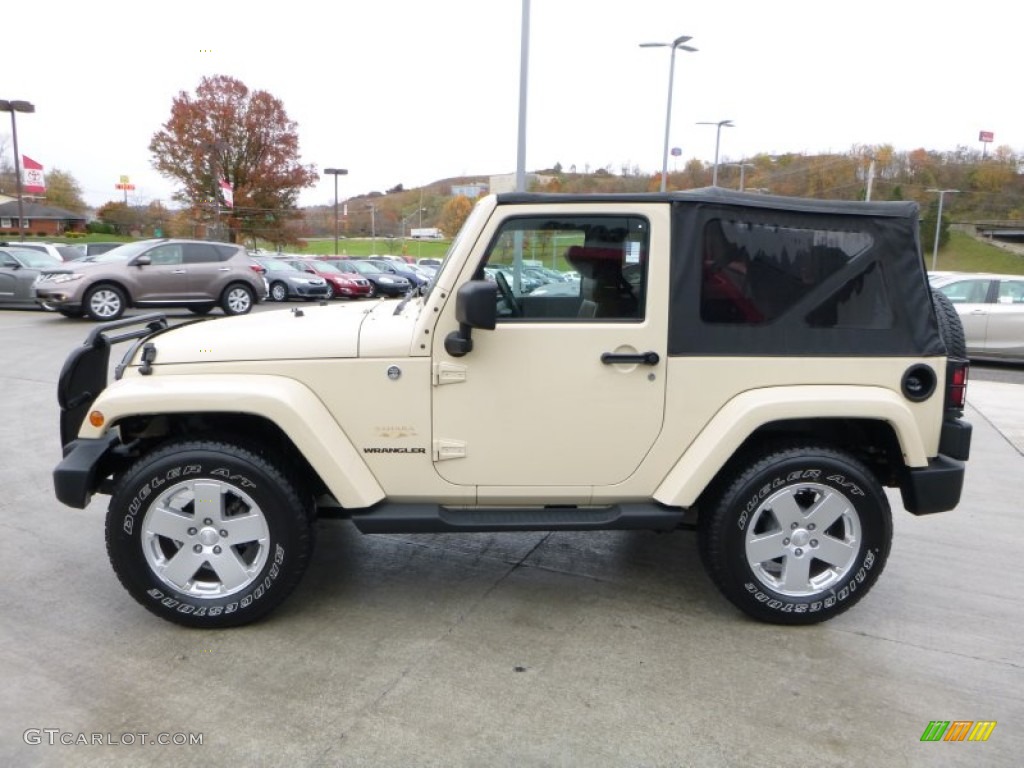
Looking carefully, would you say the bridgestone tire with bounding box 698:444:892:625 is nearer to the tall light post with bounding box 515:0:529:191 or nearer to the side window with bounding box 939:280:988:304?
the tall light post with bounding box 515:0:529:191

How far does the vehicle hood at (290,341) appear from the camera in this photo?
3.27 meters

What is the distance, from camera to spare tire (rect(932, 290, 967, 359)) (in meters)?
3.48

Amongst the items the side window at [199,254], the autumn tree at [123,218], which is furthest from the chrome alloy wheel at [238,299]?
the autumn tree at [123,218]

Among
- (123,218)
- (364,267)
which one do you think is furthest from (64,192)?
(364,267)

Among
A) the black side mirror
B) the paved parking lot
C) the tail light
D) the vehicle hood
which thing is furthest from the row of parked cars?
the tail light

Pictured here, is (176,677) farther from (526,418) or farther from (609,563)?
(609,563)

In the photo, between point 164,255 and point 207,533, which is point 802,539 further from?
point 164,255

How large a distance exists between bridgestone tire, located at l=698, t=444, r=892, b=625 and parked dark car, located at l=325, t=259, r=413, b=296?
75.7ft

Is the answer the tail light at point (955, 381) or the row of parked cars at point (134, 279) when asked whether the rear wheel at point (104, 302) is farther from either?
the tail light at point (955, 381)

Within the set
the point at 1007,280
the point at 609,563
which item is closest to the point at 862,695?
the point at 609,563

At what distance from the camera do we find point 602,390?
3.30 meters

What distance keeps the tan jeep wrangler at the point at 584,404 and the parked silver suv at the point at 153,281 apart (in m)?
12.8

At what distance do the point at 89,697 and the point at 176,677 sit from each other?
0.30m

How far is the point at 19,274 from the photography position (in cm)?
1700
